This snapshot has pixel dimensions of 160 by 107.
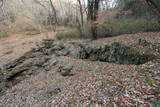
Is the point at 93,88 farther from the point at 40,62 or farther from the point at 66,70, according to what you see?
the point at 40,62

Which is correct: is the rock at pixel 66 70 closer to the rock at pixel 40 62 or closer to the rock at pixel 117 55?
the rock at pixel 117 55

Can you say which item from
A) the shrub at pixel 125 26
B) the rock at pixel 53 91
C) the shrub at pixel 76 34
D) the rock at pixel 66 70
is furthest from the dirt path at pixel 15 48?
the shrub at pixel 125 26

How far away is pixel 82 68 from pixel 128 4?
20.4ft

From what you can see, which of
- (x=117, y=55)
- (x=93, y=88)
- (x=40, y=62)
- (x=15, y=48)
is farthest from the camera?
(x=15, y=48)

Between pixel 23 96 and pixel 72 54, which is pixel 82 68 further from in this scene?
pixel 23 96

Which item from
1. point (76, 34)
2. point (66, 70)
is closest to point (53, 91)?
point (66, 70)

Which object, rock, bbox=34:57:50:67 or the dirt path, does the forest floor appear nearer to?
rock, bbox=34:57:50:67

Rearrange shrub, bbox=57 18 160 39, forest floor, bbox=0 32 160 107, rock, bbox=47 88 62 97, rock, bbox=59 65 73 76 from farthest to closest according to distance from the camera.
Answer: shrub, bbox=57 18 160 39
rock, bbox=59 65 73 76
rock, bbox=47 88 62 97
forest floor, bbox=0 32 160 107

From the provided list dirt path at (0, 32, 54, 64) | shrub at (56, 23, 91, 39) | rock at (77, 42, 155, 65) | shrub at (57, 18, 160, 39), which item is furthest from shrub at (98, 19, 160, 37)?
dirt path at (0, 32, 54, 64)

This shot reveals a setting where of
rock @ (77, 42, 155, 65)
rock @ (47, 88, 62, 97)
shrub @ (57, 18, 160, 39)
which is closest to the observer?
rock @ (47, 88, 62, 97)

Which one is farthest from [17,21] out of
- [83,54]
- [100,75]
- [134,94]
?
[134,94]

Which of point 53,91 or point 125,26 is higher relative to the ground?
point 125,26

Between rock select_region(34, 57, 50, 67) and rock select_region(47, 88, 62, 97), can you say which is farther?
rock select_region(34, 57, 50, 67)

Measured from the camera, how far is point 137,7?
8.12 metres
